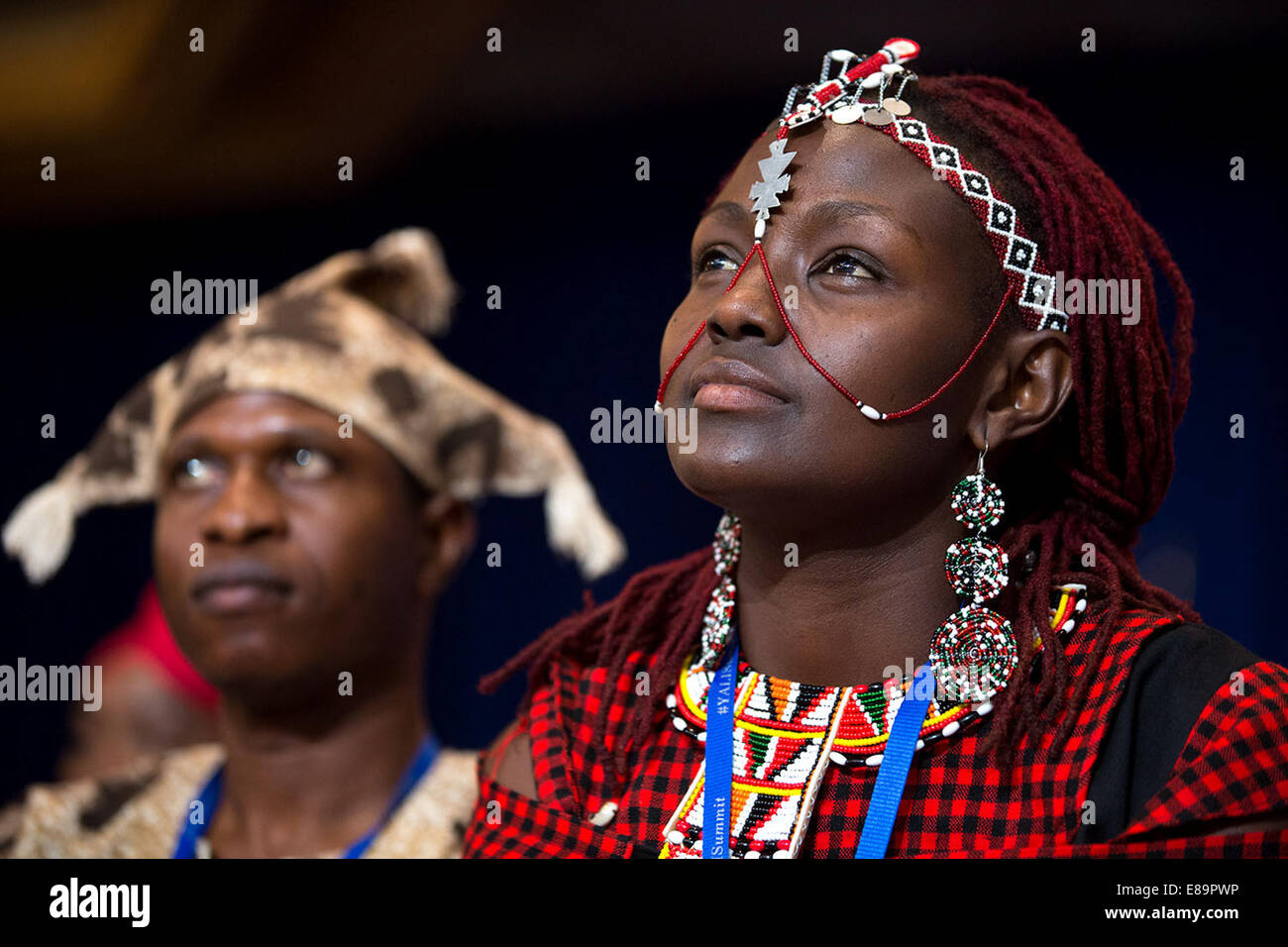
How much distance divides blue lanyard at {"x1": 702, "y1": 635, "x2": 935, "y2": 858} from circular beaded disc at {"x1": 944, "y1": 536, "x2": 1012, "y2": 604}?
0.11 meters

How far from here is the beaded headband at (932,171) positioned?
78.7 inches

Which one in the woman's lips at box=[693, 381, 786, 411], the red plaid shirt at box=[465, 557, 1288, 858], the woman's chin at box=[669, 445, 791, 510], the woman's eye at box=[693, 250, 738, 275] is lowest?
the red plaid shirt at box=[465, 557, 1288, 858]

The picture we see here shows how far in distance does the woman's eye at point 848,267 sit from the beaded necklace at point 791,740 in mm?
487

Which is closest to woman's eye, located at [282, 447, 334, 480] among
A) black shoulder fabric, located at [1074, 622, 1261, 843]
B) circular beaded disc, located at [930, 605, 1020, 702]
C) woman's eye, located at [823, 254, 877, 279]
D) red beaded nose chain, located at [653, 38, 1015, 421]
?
red beaded nose chain, located at [653, 38, 1015, 421]

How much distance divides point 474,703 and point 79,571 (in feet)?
3.81

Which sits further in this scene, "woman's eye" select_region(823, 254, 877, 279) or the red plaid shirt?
"woman's eye" select_region(823, 254, 877, 279)

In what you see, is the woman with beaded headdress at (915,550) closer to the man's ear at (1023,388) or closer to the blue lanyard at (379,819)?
the man's ear at (1023,388)

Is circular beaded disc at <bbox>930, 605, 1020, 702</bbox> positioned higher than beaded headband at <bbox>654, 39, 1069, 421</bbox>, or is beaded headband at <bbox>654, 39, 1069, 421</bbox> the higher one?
beaded headband at <bbox>654, 39, 1069, 421</bbox>

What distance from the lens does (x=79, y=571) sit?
4176 millimetres

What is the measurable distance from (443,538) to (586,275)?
2.84 ft

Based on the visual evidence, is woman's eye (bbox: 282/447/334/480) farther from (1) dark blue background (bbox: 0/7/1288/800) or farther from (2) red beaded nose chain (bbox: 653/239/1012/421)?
(2) red beaded nose chain (bbox: 653/239/1012/421)

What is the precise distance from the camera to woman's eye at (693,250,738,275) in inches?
81.7
